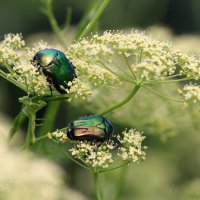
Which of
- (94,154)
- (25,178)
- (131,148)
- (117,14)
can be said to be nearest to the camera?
(25,178)

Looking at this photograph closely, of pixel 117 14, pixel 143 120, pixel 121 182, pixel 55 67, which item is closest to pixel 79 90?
pixel 55 67

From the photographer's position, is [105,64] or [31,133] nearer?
[105,64]

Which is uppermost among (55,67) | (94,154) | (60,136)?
(55,67)

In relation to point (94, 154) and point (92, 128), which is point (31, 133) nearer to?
point (92, 128)

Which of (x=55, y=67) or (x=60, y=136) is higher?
(x=55, y=67)

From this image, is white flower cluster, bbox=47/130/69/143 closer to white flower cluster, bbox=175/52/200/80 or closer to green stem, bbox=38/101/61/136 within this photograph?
white flower cluster, bbox=175/52/200/80

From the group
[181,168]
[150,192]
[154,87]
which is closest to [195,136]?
[181,168]

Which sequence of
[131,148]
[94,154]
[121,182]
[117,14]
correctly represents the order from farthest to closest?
[117,14]
[121,182]
[131,148]
[94,154]

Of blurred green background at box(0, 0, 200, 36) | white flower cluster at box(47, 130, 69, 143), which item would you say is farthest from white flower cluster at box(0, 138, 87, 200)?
blurred green background at box(0, 0, 200, 36)
